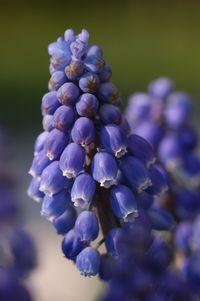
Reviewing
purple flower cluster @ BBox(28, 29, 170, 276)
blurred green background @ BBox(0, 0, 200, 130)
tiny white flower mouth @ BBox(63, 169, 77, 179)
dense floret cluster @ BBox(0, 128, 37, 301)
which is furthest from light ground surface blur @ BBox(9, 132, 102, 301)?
blurred green background @ BBox(0, 0, 200, 130)

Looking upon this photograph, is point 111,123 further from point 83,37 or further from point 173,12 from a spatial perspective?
point 173,12

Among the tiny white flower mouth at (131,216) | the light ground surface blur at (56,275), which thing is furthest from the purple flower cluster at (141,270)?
the light ground surface blur at (56,275)

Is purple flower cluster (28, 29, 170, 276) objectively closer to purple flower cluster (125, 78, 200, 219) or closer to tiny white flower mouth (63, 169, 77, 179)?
tiny white flower mouth (63, 169, 77, 179)

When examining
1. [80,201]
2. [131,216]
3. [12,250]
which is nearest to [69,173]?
[80,201]

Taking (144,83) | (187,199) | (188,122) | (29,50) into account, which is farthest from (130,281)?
(29,50)

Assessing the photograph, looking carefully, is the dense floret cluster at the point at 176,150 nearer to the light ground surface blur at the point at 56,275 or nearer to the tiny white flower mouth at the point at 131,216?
the tiny white flower mouth at the point at 131,216

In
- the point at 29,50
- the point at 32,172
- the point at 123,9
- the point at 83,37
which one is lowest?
the point at 32,172
